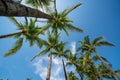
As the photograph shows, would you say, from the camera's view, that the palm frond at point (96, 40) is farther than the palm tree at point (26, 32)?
Yes

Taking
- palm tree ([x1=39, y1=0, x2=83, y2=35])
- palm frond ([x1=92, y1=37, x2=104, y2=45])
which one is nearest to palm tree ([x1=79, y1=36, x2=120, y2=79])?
palm frond ([x1=92, y1=37, x2=104, y2=45])

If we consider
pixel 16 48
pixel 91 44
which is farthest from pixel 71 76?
pixel 16 48

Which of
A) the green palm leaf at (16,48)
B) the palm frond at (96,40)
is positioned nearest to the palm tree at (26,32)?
the green palm leaf at (16,48)

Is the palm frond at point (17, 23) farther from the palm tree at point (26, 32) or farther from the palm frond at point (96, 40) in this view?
the palm frond at point (96, 40)

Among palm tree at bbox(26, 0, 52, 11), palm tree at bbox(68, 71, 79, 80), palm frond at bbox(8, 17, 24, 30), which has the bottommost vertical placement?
palm tree at bbox(68, 71, 79, 80)

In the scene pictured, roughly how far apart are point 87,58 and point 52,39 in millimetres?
8461

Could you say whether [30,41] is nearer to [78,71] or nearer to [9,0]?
[78,71]

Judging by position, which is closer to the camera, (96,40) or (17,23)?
(17,23)

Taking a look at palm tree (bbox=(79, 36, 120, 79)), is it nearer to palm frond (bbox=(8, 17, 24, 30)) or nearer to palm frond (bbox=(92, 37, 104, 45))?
palm frond (bbox=(92, 37, 104, 45))

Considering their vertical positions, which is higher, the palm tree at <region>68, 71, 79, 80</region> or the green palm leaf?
the green palm leaf

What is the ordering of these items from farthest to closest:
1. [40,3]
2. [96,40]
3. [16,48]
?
[96,40] < [16,48] < [40,3]

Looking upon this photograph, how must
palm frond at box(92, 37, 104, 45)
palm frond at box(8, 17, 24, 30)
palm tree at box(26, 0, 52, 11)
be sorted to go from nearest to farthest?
palm tree at box(26, 0, 52, 11)
palm frond at box(8, 17, 24, 30)
palm frond at box(92, 37, 104, 45)

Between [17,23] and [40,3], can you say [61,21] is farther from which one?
[17,23]

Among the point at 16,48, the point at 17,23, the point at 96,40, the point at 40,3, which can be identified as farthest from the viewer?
the point at 96,40
